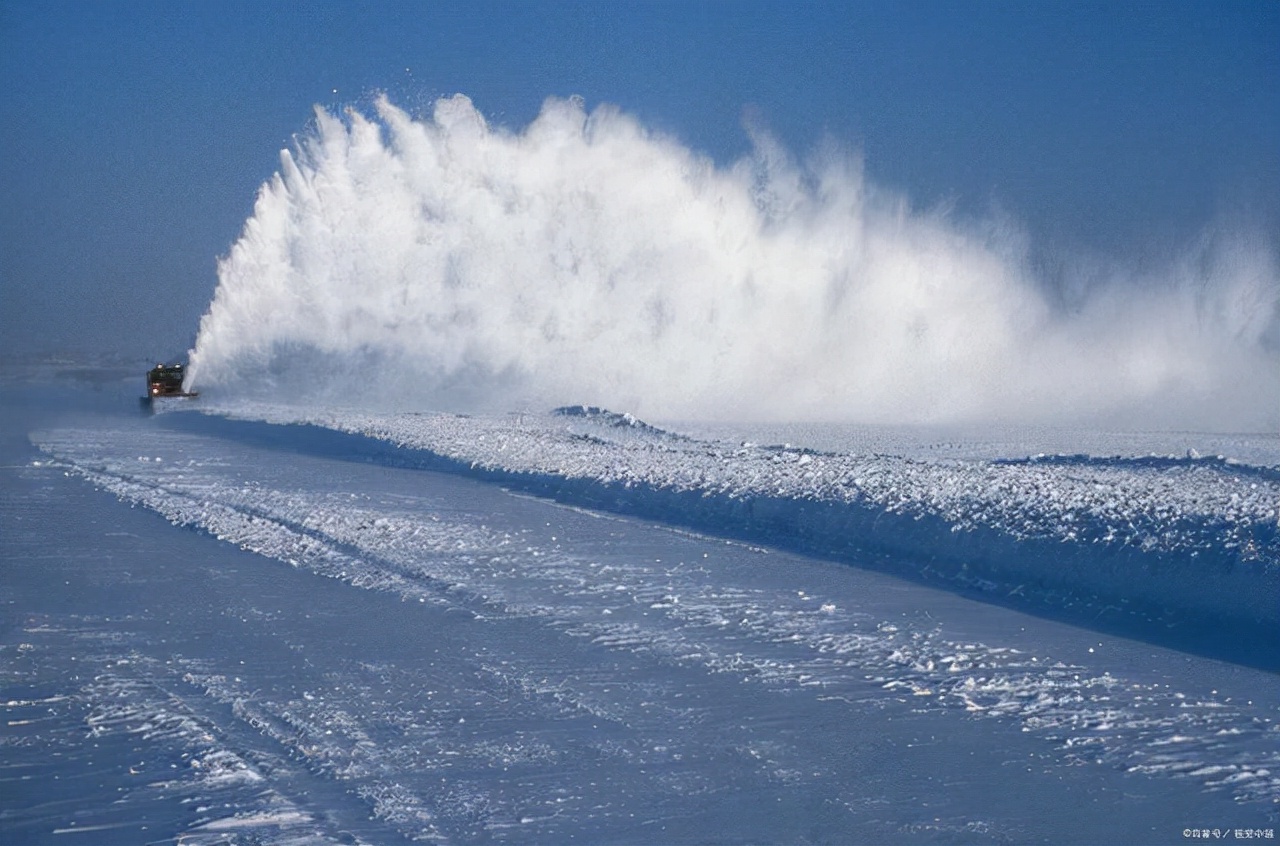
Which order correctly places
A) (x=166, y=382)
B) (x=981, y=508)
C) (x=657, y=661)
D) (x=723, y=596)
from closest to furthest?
(x=657, y=661) < (x=723, y=596) < (x=981, y=508) < (x=166, y=382)

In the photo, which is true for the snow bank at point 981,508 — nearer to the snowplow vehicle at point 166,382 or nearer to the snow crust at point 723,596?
the snow crust at point 723,596

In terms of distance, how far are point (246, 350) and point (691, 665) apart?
39183 mm

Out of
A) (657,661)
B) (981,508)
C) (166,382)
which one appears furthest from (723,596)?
(166,382)

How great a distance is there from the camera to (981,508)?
477 inches

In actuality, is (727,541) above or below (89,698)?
above

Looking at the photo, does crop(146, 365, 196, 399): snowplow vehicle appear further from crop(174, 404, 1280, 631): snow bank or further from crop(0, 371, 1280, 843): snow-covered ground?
crop(0, 371, 1280, 843): snow-covered ground

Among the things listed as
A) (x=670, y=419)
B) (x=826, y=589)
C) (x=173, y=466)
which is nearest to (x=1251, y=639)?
(x=826, y=589)

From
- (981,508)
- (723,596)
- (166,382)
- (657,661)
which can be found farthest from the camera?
(166,382)

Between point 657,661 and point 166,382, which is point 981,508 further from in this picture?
point 166,382

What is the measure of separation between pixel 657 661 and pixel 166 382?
38140 mm

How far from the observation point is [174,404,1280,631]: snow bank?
30.8 feet

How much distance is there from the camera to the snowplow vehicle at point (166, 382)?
133 ft

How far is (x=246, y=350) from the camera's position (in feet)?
142

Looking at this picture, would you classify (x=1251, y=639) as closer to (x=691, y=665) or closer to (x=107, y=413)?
(x=691, y=665)
